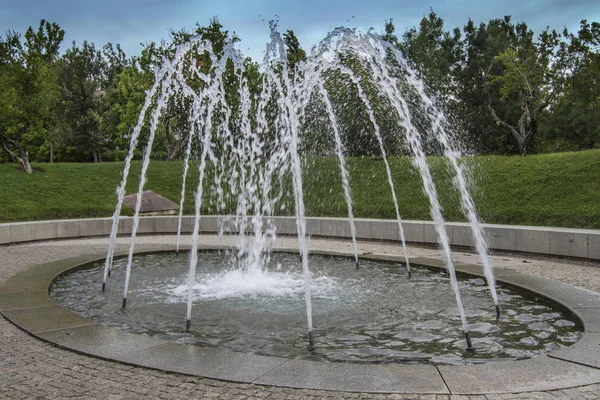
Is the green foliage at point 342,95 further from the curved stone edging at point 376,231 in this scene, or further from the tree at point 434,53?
the curved stone edging at point 376,231

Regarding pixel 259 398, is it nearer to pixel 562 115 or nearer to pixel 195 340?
pixel 195 340

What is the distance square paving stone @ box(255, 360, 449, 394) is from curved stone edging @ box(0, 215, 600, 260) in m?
7.51

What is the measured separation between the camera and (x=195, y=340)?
508 centimetres

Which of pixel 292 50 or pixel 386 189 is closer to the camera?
pixel 386 189

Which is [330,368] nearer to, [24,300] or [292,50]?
[24,300]

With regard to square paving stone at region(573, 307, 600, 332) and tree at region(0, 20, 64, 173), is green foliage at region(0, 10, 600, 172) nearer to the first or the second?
tree at region(0, 20, 64, 173)

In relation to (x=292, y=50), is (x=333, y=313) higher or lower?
lower

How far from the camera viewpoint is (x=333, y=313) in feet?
20.1

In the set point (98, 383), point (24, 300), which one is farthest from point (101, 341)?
point (24, 300)

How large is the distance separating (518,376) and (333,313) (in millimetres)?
2577

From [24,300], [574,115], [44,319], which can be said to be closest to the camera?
[44,319]

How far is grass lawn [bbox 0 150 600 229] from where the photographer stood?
1359cm

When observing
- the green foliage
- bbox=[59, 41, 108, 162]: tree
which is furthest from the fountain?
bbox=[59, 41, 108, 162]: tree

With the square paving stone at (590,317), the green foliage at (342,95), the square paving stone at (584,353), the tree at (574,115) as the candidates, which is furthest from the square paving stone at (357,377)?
the tree at (574,115)
